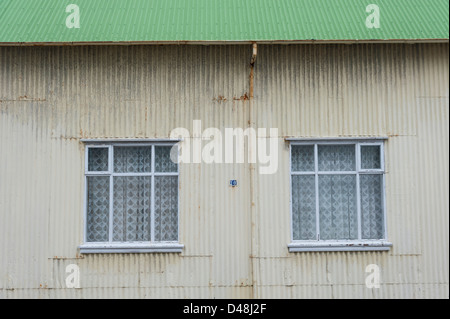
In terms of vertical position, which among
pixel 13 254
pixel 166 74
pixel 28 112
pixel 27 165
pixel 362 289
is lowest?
pixel 362 289

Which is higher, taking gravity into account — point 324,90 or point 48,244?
point 324,90

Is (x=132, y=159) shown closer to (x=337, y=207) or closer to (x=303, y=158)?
(x=303, y=158)

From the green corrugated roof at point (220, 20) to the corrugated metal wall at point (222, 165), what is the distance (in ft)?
1.67

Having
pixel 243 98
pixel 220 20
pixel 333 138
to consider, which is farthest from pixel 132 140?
pixel 333 138

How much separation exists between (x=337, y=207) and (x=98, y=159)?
3.80 meters

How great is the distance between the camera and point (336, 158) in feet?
26.0

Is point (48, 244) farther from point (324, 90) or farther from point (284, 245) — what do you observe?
point (324, 90)

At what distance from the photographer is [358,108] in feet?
25.8

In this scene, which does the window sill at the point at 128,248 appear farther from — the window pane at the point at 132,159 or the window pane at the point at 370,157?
the window pane at the point at 370,157

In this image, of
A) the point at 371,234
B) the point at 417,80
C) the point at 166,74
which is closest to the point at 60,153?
the point at 166,74

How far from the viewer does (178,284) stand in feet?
25.3

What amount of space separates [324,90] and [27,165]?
4.74 metres

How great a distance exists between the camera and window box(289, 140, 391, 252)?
7.82m

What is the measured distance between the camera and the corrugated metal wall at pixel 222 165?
7.71 meters
